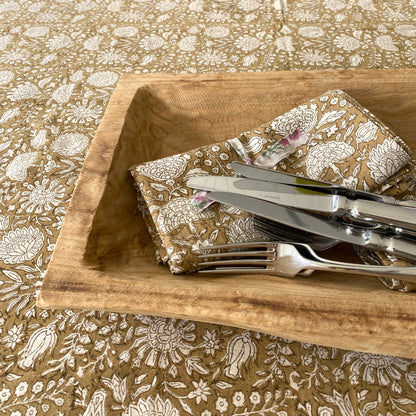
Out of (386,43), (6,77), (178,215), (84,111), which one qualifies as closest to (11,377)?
(178,215)

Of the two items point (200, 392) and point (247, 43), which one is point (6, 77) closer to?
point (247, 43)

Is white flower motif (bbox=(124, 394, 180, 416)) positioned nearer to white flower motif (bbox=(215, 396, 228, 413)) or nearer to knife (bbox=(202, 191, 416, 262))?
white flower motif (bbox=(215, 396, 228, 413))

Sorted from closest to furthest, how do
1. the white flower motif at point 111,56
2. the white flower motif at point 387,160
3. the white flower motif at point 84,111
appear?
the white flower motif at point 387,160 → the white flower motif at point 84,111 → the white flower motif at point 111,56

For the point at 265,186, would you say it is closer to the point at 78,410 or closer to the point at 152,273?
the point at 152,273

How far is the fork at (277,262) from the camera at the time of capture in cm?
32

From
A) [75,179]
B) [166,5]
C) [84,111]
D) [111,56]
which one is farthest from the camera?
[166,5]

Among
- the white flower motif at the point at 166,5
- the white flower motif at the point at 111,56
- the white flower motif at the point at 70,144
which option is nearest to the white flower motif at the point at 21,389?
the white flower motif at the point at 70,144

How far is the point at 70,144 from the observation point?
22.5 inches

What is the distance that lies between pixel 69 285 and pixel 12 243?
187 mm

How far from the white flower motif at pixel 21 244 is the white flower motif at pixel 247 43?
0.51m

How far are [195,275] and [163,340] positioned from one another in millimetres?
72

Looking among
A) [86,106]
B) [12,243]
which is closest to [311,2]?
[86,106]

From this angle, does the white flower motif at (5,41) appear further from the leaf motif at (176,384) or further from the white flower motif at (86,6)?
the leaf motif at (176,384)

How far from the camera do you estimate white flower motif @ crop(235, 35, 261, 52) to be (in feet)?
2.39
